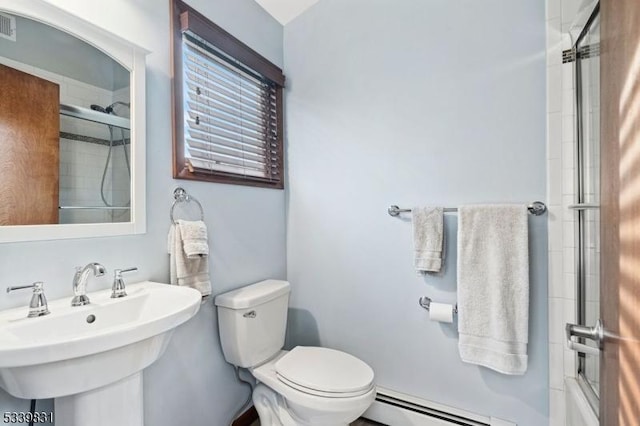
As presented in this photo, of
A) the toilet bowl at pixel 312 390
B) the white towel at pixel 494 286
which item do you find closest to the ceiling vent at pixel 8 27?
the toilet bowl at pixel 312 390

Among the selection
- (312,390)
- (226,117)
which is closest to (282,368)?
(312,390)

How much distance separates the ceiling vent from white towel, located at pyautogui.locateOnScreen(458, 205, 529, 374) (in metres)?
1.79

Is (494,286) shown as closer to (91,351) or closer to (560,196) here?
(560,196)

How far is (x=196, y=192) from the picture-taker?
1.48 meters

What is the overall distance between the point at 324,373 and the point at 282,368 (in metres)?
0.20

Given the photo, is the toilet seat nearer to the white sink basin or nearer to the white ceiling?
the white sink basin

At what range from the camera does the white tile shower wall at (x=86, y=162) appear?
106cm

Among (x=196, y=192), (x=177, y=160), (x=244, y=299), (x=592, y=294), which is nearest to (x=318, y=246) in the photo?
(x=244, y=299)

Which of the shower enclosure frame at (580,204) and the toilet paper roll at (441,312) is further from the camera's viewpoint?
the toilet paper roll at (441,312)

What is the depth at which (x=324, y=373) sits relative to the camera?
1406mm

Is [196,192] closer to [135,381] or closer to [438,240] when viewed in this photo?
[135,381]

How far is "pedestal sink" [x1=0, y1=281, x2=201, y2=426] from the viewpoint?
698 mm

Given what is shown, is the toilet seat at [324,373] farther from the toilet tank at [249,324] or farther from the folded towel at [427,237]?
the folded towel at [427,237]

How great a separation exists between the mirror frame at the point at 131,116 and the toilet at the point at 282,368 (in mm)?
578
